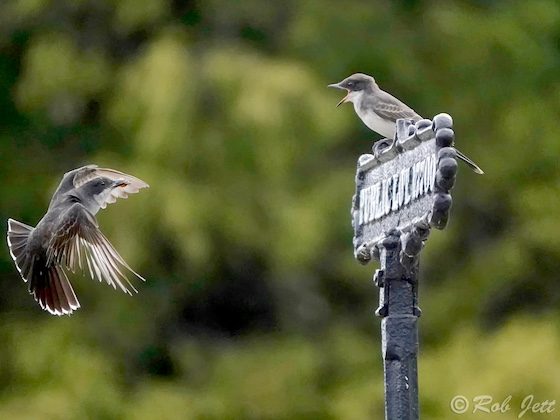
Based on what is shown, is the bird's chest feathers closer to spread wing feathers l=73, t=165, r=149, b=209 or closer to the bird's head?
the bird's head

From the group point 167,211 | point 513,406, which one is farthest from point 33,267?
point 513,406

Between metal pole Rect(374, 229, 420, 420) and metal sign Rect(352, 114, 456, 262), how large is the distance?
8 centimetres

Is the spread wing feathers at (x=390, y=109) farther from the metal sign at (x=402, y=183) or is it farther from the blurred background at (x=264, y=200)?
the blurred background at (x=264, y=200)

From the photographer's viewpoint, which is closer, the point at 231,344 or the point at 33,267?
the point at 33,267

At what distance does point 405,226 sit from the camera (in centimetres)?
304

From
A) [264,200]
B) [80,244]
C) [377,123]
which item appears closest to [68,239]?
[80,244]

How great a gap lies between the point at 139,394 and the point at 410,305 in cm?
644

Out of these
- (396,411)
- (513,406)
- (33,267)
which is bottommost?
(396,411)

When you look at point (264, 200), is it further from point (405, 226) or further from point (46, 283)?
point (405, 226)

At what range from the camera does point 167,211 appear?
8.87m

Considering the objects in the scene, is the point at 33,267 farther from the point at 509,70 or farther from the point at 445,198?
the point at 509,70

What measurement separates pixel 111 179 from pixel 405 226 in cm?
179

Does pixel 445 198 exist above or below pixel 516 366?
below

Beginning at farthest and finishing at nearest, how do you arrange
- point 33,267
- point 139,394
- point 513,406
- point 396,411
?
point 139,394 → point 513,406 → point 33,267 → point 396,411
